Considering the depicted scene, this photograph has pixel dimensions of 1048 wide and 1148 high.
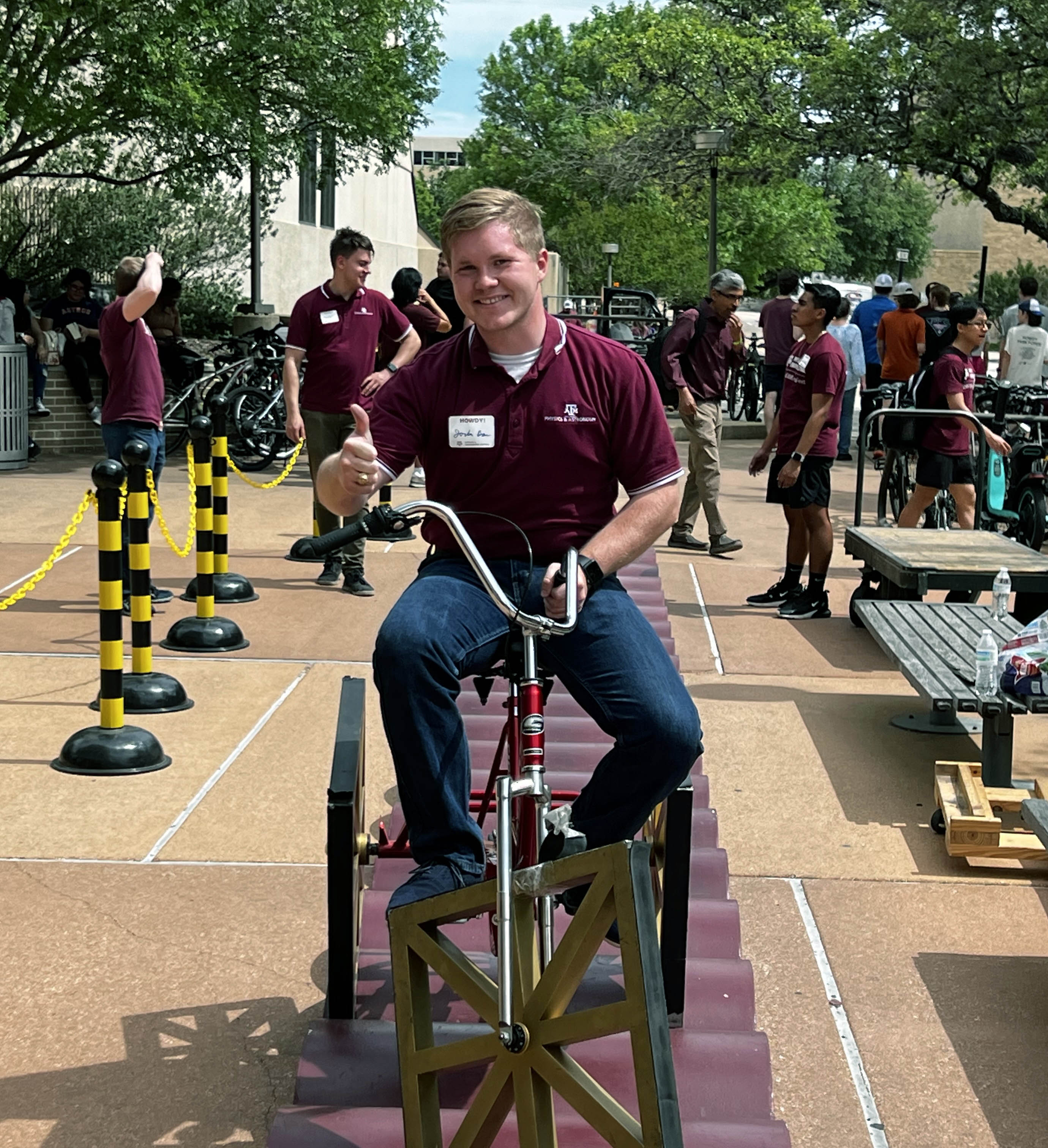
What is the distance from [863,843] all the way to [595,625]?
249cm

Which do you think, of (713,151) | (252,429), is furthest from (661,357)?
(713,151)

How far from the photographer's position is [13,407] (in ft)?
51.2

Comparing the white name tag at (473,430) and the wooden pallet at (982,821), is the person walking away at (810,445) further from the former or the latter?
the white name tag at (473,430)

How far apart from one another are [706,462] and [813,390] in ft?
7.53

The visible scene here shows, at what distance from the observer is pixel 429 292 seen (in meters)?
14.0

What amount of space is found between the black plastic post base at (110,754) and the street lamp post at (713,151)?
16967 mm

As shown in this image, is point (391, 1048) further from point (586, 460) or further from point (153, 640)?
point (153, 640)

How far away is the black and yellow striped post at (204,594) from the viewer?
26.9 feet

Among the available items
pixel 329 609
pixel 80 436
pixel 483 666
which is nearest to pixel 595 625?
pixel 483 666

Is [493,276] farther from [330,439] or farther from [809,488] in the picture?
[330,439]

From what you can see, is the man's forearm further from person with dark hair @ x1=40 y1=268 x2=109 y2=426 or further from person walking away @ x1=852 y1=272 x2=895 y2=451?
person walking away @ x1=852 y1=272 x2=895 y2=451

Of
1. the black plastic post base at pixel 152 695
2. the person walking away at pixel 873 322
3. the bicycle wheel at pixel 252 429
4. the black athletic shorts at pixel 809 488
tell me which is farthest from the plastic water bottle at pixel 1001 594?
the person walking away at pixel 873 322

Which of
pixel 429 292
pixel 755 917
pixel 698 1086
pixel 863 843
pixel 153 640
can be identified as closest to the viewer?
pixel 698 1086

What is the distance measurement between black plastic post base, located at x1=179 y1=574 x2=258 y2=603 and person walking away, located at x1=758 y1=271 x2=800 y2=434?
7629 mm
